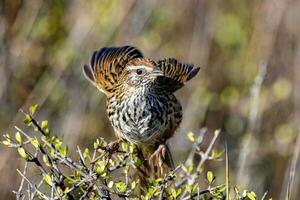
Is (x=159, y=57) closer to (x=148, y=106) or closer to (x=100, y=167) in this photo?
(x=148, y=106)

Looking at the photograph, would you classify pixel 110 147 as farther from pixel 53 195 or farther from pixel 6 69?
pixel 6 69

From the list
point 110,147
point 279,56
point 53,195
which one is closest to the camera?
point 53,195

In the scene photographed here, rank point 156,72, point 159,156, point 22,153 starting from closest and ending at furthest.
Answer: point 22,153, point 159,156, point 156,72

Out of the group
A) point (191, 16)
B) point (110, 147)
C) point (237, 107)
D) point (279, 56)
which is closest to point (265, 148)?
point (237, 107)

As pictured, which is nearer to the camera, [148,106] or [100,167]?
[100,167]

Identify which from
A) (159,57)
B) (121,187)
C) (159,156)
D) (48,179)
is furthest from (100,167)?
(159,57)

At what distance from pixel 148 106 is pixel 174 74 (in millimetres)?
391

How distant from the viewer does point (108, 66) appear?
223 inches

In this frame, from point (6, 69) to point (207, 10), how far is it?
2.09 metres

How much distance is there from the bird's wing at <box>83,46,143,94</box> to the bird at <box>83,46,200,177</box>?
158 mm

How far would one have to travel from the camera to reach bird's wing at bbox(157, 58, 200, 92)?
5.31 m

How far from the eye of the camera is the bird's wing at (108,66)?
558 centimetres

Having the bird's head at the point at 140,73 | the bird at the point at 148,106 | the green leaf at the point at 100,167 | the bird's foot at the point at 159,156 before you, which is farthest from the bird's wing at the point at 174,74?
the green leaf at the point at 100,167

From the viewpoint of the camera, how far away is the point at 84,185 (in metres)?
3.83
